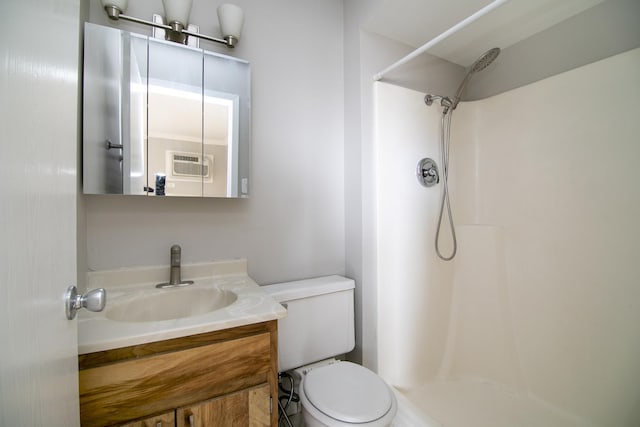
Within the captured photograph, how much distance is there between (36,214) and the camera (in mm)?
→ 396

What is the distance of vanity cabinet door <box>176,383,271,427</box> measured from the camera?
77cm

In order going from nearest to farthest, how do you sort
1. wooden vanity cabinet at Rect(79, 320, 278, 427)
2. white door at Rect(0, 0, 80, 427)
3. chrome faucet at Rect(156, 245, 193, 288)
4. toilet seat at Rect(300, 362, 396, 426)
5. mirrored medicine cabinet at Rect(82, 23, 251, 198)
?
white door at Rect(0, 0, 80, 427)
wooden vanity cabinet at Rect(79, 320, 278, 427)
toilet seat at Rect(300, 362, 396, 426)
mirrored medicine cabinet at Rect(82, 23, 251, 198)
chrome faucet at Rect(156, 245, 193, 288)

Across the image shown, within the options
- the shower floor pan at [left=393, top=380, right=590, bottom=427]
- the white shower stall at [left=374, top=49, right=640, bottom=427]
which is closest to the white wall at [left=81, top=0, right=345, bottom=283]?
the white shower stall at [left=374, top=49, right=640, bottom=427]

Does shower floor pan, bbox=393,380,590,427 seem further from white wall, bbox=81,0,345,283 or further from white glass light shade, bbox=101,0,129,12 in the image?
white glass light shade, bbox=101,0,129,12

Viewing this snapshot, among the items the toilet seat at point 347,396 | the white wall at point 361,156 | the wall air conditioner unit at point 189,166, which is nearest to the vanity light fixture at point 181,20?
the wall air conditioner unit at point 189,166

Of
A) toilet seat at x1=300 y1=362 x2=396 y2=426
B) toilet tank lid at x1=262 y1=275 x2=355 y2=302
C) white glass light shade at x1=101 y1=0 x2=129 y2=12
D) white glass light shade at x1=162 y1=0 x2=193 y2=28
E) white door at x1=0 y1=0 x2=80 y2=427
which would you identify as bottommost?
toilet seat at x1=300 y1=362 x2=396 y2=426

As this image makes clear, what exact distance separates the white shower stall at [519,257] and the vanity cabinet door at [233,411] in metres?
0.72

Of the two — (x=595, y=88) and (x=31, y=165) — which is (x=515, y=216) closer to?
(x=595, y=88)

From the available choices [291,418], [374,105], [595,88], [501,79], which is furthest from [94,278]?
[501,79]

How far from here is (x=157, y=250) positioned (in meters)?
1.18

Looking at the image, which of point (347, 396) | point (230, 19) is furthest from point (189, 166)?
point (347, 396)

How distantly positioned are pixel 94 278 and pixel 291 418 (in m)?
1.09

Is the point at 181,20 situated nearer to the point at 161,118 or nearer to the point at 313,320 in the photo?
the point at 161,118

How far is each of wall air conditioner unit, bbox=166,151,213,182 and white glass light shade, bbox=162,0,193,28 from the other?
553 mm
